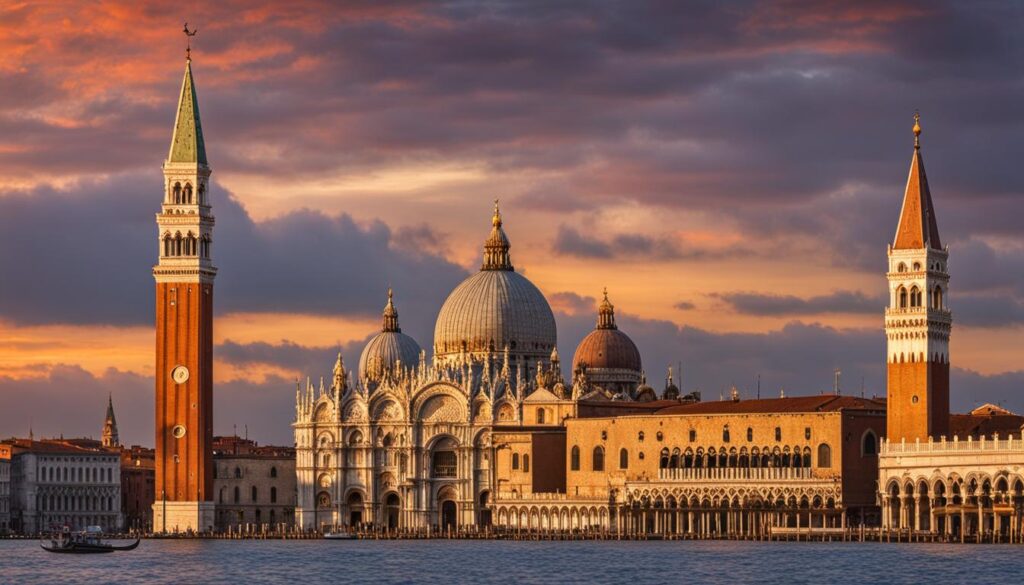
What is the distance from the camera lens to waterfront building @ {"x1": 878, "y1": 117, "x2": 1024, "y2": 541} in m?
110

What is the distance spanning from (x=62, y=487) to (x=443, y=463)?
30.3 meters

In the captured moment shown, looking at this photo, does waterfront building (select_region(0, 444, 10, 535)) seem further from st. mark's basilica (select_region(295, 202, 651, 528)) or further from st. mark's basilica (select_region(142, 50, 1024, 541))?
st. mark's basilica (select_region(295, 202, 651, 528))

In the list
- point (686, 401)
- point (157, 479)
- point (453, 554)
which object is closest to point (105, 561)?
point (453, 554)

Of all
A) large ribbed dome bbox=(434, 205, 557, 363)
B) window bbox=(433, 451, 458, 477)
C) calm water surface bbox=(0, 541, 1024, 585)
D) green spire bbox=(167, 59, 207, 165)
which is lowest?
calm water surface bbox=(0, 541, 1024, 585)

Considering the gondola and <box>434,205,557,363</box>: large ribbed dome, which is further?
<box>434,205,557,363</box>: large ribbed dome

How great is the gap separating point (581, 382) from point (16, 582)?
1964 inches

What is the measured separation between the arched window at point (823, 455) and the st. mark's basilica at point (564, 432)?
0.28 feet

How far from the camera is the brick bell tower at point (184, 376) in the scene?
13625 cm

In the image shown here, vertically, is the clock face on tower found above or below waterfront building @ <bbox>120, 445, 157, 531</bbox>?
above

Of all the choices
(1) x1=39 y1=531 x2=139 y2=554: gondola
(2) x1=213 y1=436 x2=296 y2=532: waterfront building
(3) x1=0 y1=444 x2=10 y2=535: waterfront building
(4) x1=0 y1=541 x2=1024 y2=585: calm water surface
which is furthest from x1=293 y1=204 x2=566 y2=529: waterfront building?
(1) x1=39 y1=531 x2=139 y2=554: gondola

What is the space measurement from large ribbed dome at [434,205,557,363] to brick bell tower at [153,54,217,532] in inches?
624

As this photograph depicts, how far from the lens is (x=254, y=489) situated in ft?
498

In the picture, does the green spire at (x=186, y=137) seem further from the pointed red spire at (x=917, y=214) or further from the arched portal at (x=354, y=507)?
the pointed red spire at (x=917, y=214)

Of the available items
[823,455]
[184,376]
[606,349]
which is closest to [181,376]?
[184,376]
